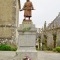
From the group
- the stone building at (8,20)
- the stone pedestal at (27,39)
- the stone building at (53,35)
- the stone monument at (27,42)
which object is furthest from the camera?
the stone building at (53,35)

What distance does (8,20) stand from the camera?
31.5m

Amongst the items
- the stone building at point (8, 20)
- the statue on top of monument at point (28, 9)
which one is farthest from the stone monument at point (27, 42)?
the stone building at point (8, 20)

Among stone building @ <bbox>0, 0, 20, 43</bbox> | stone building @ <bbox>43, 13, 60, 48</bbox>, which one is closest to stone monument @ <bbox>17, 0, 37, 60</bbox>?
stone building @ <bbox>0, 0, 20, 43</bbox>

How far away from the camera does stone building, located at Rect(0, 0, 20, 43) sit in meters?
31.1

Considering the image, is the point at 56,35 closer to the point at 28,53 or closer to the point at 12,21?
the point at 12,21

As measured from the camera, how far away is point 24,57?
Result: 15648 mm

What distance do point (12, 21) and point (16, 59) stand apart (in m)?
15.6

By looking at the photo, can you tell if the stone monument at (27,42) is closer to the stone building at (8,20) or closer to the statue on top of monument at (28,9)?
the statue on top of monument at (28,9)

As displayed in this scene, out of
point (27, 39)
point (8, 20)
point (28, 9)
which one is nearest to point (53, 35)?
point (8, 20)

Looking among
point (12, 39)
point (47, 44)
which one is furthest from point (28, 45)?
point (47, 44)

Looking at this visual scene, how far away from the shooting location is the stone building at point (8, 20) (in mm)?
31078

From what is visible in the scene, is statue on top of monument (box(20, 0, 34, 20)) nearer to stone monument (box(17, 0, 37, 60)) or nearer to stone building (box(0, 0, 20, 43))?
stone monument (box(17, 0, 37, 60))

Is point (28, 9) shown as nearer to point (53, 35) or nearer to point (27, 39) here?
point (27, 39)

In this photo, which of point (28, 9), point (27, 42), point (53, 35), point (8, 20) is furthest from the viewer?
point (53, 35)
